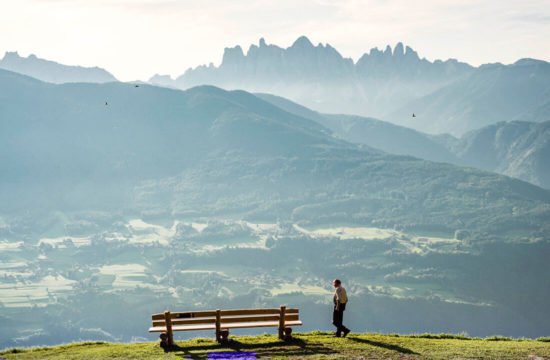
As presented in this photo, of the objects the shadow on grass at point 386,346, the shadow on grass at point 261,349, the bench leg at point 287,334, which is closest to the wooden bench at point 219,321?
the bench leg at point 287,334

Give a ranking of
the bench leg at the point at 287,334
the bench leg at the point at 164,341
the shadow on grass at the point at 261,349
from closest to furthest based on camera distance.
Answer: the shadow on grass at the point at 261,349, the bench leg at the point at 164,341, the bench leg at the point at 287,334

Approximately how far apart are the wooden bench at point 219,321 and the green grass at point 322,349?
613mm

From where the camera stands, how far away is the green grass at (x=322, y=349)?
31.0 meters

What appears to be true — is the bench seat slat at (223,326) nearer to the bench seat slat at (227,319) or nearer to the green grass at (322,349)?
the bench seat slat at (227,319)

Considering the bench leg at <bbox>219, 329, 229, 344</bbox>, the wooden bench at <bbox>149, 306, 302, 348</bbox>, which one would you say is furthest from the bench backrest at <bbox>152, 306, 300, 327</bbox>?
the bench leg at <bbox>219, 329, 229, 344</bbox>

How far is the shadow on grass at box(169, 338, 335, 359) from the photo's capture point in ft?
103

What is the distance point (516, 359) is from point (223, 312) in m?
13.4

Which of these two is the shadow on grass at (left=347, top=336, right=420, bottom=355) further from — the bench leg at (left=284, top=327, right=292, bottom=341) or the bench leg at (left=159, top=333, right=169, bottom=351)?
the bench leg at (left=159, top=333, right=169, bottom=351)

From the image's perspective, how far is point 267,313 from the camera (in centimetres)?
3438

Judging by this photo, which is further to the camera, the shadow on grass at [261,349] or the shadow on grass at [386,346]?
the shadow on grass at [386,346]

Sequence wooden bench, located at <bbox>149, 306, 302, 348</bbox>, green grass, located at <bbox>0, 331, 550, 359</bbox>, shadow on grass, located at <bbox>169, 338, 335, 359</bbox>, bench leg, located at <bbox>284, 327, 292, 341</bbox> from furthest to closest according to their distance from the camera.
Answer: bench leg, located at <bbox>284, 327, 292, 341</bbox> → wooden bench, located at <bbox>149, 306, 302, 348</bbox> → shadow on grass, located at <bbox>169, 338, 335, 359</bbox> → green grass, located at <bbox>0, 331, 550, 359</bbox>

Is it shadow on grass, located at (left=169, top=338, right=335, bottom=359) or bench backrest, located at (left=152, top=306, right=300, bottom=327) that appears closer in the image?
shadow on grass, located at (left=169, top=338, right=335, bottom=359)

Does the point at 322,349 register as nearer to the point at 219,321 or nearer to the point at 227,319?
the point at 227,319

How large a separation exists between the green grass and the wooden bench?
61 centimetres
